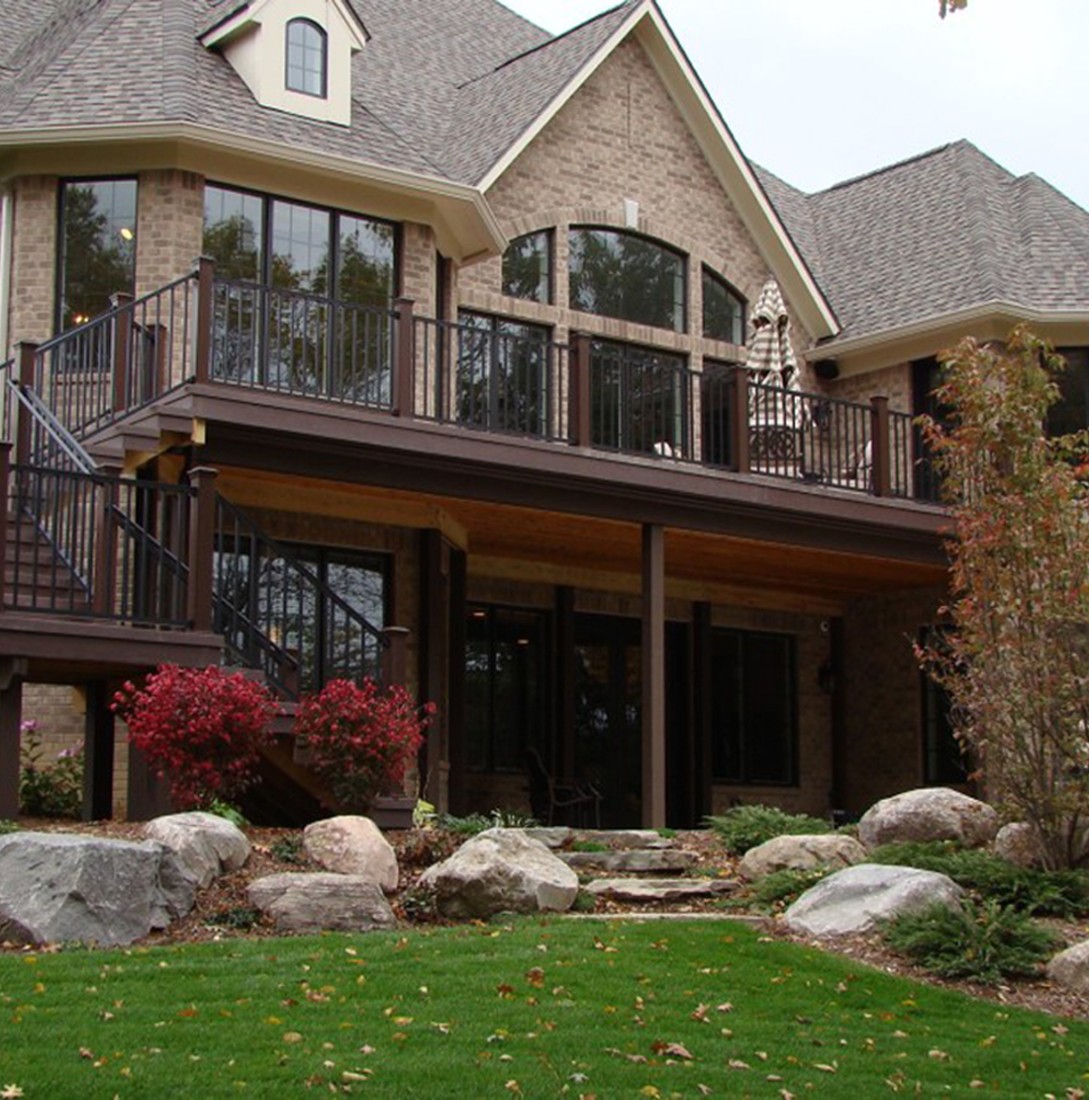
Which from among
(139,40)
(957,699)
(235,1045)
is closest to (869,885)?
(957,699)

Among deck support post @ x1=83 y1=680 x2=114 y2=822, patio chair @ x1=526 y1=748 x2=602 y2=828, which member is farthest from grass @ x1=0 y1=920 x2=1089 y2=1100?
patio chair @ x1=526 y1=748 x2=602 y2=828

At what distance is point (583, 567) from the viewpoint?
20125 millimetres

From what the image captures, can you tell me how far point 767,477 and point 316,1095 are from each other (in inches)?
445

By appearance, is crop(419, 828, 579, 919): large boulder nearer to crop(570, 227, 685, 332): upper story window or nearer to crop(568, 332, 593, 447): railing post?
crop(568, 332, 593, 447): railing post

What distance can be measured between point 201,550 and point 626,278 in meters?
8.42

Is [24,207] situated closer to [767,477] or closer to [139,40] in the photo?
[139,40]

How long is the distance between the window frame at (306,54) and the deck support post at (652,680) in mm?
5129

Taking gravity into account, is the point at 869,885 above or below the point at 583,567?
below

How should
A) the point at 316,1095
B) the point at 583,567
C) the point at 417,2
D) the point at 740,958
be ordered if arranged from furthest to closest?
the point at 417,2 → the point at 583,567 → the point at 740,958 → the point at 316,1095

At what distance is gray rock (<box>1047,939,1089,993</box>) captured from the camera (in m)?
9.95

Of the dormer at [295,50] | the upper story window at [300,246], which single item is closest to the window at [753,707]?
the upper story window at [300,246]

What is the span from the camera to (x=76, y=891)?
958 centimetres

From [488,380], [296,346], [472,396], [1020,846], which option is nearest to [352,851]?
[1020,846]

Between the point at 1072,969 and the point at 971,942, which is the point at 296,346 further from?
the point at 1072,969
